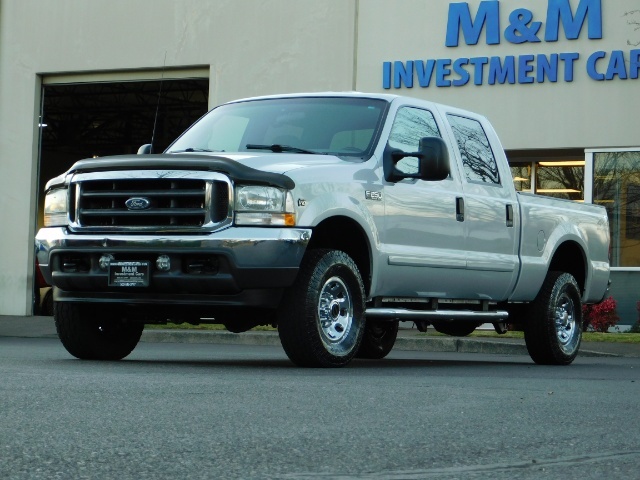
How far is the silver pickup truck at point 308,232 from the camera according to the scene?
9.50m

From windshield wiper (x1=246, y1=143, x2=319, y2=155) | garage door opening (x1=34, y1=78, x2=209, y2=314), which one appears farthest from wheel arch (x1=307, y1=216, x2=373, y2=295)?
garage door opening (x1=34, y1=78, x2=209, y2=314)

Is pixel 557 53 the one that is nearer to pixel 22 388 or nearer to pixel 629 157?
pixel 629 157

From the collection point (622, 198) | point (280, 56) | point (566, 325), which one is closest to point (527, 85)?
point (622, 198)

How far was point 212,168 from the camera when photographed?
31.3 ft

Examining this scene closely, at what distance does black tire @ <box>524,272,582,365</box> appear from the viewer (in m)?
12.5

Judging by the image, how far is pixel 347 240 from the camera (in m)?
10.5

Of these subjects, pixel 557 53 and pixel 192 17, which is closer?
pixel 557 53

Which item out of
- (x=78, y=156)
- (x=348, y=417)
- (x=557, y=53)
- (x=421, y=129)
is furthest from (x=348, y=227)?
(x=78, y=156)

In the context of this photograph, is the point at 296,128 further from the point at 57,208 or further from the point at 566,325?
the point at 566,325

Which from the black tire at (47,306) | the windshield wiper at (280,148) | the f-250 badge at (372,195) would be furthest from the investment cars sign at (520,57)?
the f-250 badge at (372,195)

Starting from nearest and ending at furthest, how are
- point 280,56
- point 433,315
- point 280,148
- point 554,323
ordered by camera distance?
1. point 280,148
2. point 433,315
3. point 554,323
4. point 280,56

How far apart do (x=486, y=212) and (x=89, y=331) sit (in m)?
3.48

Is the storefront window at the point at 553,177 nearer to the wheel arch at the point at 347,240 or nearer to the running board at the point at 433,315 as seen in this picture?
the running board at the point at 433,315

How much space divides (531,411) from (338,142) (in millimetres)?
4385
